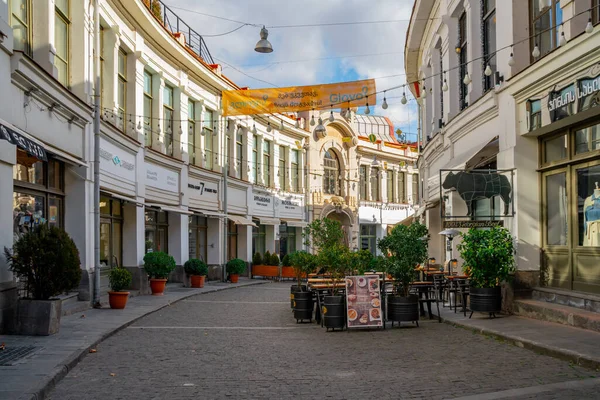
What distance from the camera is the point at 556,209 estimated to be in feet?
43.2

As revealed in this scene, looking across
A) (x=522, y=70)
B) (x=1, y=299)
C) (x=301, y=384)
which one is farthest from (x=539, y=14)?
(x=1, y=299)

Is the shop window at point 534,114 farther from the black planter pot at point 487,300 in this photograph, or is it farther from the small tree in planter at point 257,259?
the small tree in planter at point 257,259

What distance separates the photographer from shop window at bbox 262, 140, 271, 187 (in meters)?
36.7

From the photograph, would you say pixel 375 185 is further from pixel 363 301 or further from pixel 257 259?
pixel 363 301

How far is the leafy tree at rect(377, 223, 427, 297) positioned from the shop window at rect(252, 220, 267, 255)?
23.8m

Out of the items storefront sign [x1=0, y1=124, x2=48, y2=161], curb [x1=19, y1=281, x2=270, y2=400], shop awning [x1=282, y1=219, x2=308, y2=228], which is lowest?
curb [x1=19, y1=281, x2=270, y2=400]

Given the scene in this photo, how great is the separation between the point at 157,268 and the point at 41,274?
986 centimetres

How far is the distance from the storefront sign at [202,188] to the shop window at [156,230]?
6.44 feet

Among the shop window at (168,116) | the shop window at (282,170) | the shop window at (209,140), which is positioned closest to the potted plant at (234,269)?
the shop window at (209,140)

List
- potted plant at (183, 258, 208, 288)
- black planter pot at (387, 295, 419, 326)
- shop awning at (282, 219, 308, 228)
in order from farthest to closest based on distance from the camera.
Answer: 1. shop awning at (282, 219, 308, 228)
2. potted plant at (183, 258, 208, 288)
3. black planter pot at (387, 295, 419, 326)

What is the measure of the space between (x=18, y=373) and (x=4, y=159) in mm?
4644

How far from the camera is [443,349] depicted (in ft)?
33.0

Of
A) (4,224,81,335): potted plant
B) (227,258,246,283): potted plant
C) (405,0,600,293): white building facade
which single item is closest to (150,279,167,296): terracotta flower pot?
(227,258,246,283): potted plant

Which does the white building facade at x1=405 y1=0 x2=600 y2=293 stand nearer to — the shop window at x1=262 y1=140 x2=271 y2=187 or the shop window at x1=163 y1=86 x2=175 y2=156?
the shop window at x1=163 y1=86 x2=175 y2=156
